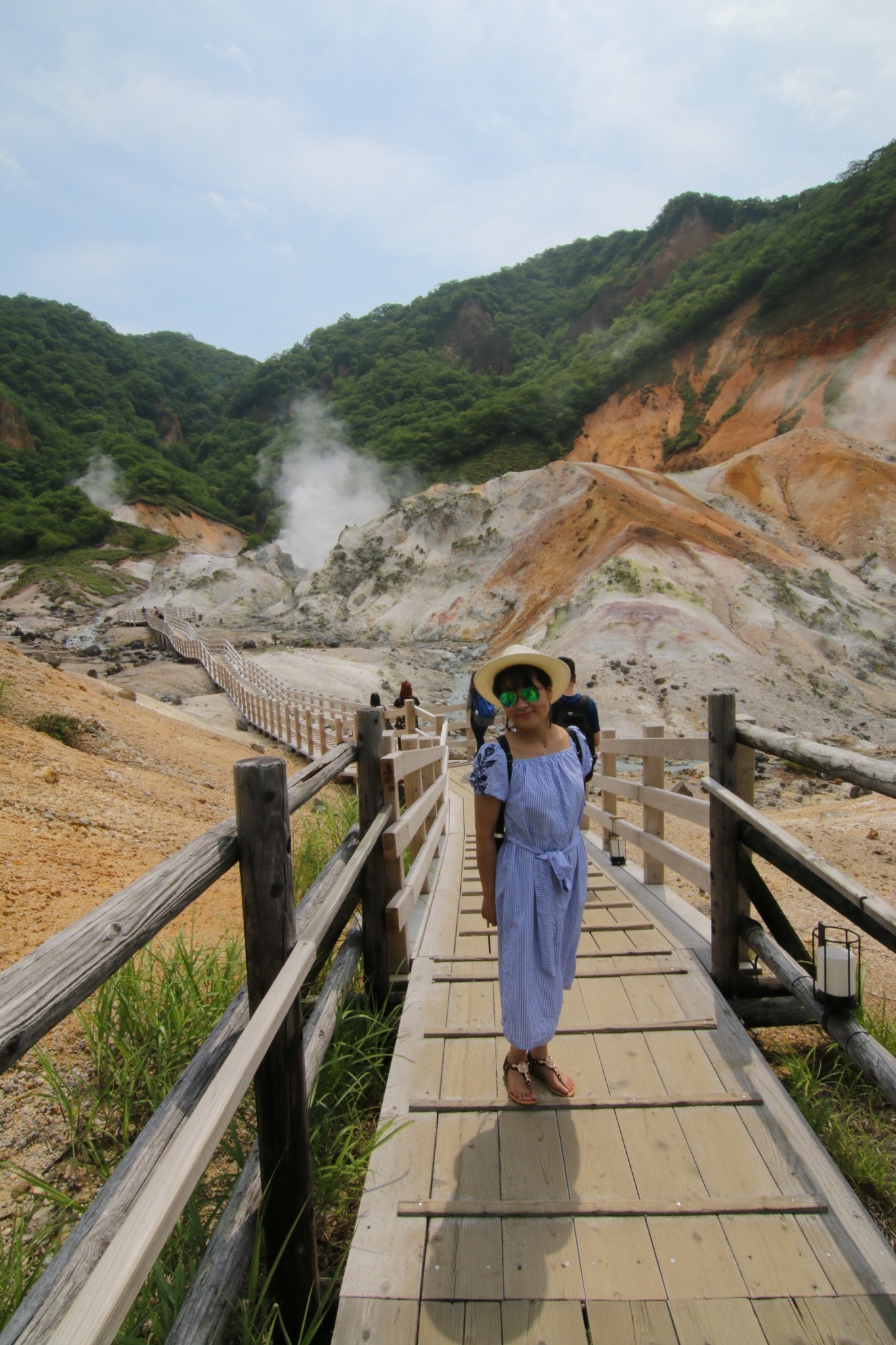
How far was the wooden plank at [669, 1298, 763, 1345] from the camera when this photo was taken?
178 cm

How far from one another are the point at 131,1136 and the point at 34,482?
77757 millimetres

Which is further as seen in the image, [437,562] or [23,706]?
[437,562]

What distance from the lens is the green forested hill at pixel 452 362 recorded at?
50.6 m

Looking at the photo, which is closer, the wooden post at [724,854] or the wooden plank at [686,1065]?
the wooden plank at [686,1065]

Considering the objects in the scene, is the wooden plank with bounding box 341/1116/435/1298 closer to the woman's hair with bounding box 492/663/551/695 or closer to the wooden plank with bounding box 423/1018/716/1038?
the wooden plank with bounding box 423/1018/716/1038

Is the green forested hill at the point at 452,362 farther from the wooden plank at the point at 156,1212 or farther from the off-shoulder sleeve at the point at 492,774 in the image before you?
the wooden plank at the point at 156,1212

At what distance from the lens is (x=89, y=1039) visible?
282 centimetres

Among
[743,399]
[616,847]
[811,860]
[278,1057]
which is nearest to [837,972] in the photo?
[811,860]

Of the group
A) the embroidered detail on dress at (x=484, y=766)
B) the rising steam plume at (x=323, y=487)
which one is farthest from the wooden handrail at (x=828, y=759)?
the rising steam plume at (x=323, y=487)

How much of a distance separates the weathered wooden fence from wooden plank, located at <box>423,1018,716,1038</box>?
0.32m

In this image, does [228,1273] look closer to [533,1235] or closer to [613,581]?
[533,1235]

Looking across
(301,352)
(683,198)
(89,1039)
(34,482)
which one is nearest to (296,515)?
(34,482)

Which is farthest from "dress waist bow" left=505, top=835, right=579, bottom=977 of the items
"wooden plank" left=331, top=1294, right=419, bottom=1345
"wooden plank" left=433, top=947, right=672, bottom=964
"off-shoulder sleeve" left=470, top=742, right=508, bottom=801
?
"wooden plank" left=433, top=947, right=672, bottom=964

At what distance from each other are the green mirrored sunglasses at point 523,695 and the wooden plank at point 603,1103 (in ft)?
4.89
